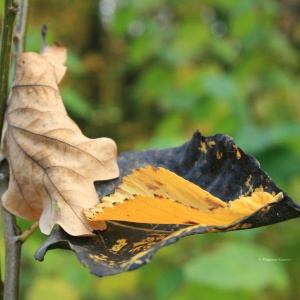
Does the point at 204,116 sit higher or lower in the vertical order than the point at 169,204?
lower

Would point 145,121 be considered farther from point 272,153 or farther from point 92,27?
point 272,153

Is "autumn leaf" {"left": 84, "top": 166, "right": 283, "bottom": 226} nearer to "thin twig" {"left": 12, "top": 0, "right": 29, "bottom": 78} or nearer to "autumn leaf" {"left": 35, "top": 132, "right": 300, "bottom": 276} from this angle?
"autumn leaf" {"left": 35, "top": 132, "right": 300, "bottom": 276}

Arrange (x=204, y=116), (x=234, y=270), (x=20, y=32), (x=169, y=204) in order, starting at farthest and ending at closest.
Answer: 1. (x=204, y=116)
2. (x=234, y=270)
3. (x=20, y=32)
4. (x=169, y=204)

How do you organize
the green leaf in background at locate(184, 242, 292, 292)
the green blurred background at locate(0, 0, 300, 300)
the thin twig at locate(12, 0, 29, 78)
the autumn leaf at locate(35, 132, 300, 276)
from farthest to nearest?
the green blurred background at locate(0, 0, 300, 300)
the green leaf in background at locate(184, 242, 292, 292)
the thin twig at locate(12, 0, 29, 78)
the autumn leaf at locate(35, 132, 300, 276)

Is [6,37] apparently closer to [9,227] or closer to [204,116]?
[9,227]

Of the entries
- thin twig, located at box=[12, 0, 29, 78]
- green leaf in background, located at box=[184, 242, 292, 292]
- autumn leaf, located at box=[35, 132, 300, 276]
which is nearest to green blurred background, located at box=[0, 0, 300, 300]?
green leaf in background, located at box=[184, 242, 292, 292]

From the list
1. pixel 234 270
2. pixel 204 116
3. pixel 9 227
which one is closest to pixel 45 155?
pixel 9 227
